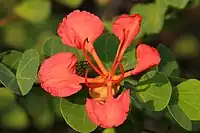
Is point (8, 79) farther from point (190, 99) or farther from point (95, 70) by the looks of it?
point (190, 99)

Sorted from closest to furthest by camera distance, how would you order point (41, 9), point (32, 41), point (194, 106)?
point (194, 106), point (41, 9), point (32, 41)

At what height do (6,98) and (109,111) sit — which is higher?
(109,111)

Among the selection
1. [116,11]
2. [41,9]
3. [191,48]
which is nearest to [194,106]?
[41,9]

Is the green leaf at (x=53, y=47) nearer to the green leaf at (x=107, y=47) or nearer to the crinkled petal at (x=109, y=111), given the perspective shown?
the green leaf at (x=107, y=47)

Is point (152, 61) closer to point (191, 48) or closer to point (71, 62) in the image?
point (71, 62)

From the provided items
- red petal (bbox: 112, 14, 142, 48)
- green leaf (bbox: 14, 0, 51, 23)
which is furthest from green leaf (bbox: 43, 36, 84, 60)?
green leaf (bbox: 14, 0, 51, 23)

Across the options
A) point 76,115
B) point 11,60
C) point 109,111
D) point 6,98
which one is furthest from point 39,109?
point 109,111
